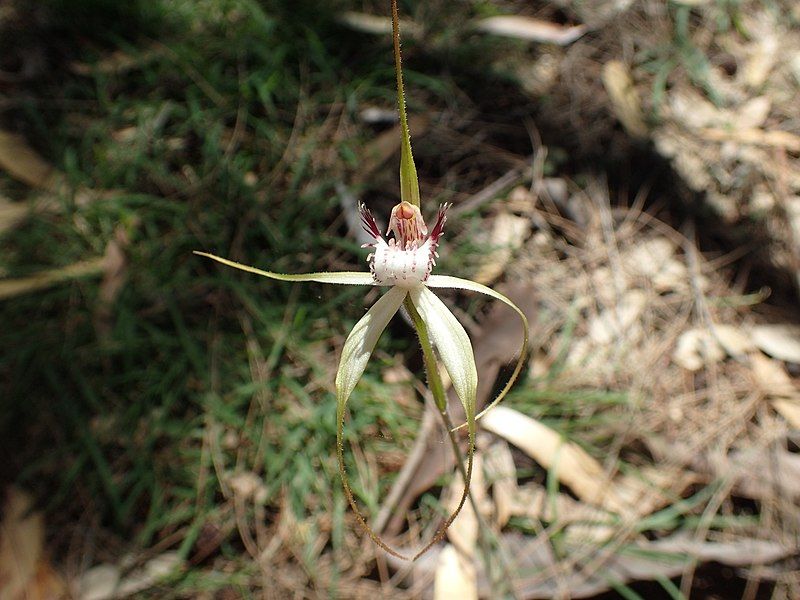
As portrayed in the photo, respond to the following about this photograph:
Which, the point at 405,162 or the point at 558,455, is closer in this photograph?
the point at 405,162

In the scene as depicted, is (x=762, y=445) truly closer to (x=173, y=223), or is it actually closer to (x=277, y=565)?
(x=277, y=565)

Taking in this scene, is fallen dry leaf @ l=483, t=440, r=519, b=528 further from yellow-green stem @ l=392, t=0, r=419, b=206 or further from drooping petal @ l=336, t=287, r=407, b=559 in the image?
yellow-green stem @ l=392, t=0, r=419, b=206

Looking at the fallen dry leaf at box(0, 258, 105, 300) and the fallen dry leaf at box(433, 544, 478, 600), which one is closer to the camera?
the fallen dry leaf at box(433, 544, 478, 600)

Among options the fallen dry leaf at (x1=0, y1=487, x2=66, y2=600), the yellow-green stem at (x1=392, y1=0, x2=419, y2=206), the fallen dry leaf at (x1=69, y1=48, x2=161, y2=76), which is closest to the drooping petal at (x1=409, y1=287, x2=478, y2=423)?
the yellow-green stem at (x1=392, y1=0, x2=419, y2=206)

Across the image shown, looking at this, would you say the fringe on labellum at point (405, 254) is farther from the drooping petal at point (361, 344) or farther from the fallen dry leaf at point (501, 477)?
the fallen dry leaf at point (501, 477)

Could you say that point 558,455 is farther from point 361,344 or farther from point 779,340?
point 361,344

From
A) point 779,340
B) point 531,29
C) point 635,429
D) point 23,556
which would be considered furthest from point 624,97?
point 23,556

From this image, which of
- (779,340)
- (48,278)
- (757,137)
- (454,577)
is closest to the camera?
(454,577)
